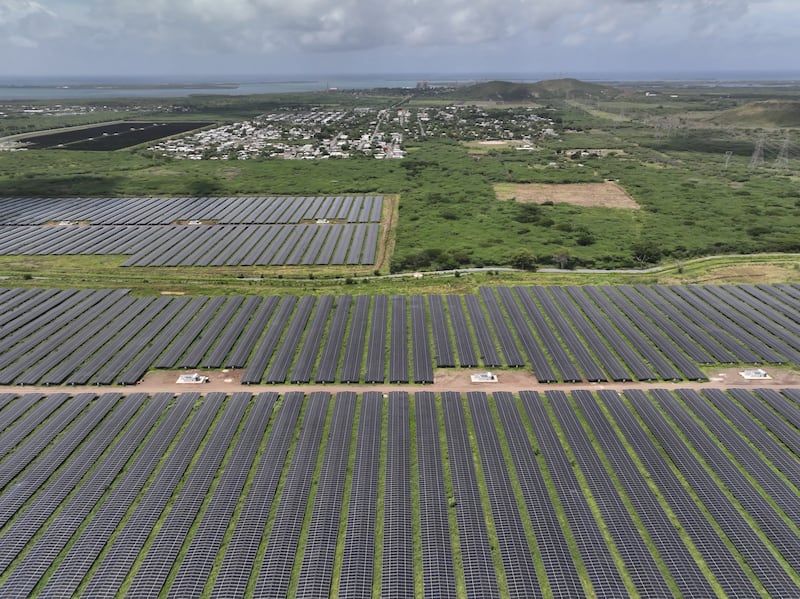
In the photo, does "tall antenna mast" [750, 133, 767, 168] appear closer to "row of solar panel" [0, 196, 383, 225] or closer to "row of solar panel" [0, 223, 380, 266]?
"row of solar panel" [0, 196, 383, 225]

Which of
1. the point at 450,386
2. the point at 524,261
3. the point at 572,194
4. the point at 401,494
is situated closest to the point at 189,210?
the point at 524,261

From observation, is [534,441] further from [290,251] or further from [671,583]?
[290,251]

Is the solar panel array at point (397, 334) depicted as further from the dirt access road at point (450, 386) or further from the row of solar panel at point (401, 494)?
the row of solar panel at point (401, 494)

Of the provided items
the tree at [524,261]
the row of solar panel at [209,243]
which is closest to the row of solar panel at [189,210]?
the row of solar panel at [209,243]

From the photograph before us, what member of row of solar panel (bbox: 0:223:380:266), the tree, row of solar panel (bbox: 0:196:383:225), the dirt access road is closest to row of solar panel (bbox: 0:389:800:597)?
the dirt access road

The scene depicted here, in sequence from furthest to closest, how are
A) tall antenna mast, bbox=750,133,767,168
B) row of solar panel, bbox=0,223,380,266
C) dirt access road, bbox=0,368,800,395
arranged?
tall antenna mast, bbox=750,133,767,168 < row of solar panel, bbox=0,223,380,266 < dirt access road, bbox=0,368,800,395

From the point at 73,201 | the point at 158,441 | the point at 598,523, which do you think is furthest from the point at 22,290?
the point at 598,523
